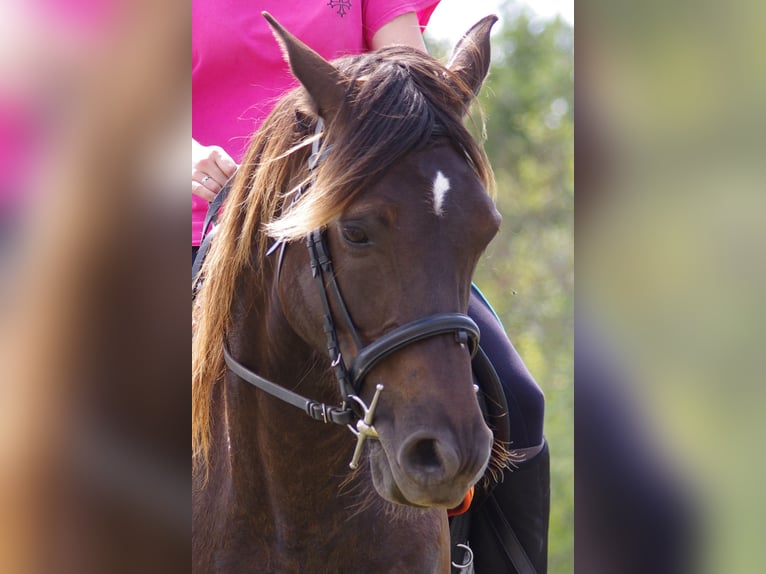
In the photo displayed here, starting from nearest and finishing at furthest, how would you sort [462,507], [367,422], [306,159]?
[367,422] → [306,159] → [462,507]

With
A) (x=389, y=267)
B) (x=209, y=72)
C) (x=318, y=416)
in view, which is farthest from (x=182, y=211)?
(x=209, y=72)

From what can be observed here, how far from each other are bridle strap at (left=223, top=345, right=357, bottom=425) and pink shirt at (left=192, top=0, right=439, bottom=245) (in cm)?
79

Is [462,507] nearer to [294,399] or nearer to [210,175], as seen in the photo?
[294,399]

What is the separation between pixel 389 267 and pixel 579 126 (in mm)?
1281

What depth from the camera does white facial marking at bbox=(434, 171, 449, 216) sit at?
1.89m

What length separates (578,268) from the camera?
63 cm

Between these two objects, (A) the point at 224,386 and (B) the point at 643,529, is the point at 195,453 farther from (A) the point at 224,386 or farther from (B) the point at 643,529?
(B) the point at 643,529

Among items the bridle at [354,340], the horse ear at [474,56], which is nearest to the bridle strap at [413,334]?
the bridle at [354,340]

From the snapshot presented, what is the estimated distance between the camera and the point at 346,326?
1974mm

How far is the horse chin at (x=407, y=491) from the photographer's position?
5.84ft

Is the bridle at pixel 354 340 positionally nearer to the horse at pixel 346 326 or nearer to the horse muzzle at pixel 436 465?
the horse at pixel 346 326

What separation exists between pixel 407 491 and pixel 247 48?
165 centimetres

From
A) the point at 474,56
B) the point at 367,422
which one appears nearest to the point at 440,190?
the point at 367,422

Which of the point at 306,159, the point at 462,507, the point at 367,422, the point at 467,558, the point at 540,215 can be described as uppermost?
the point at 540,215
